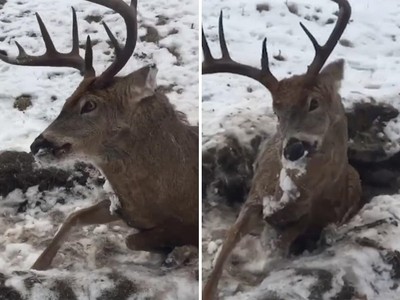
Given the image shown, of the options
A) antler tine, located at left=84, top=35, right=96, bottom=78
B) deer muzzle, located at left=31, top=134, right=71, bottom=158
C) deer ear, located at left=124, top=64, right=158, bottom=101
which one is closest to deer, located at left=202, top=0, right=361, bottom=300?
deer ear, located at left=124, top=64, right=158, bottom=101

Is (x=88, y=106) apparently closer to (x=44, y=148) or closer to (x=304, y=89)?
(x=44, y=148)

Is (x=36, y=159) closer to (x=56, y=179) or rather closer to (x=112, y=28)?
(x=56, y=179)

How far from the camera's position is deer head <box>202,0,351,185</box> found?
2074mm

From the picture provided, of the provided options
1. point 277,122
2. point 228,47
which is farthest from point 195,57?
point 277,122

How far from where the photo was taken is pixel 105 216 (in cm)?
223

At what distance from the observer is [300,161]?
2.09 metres

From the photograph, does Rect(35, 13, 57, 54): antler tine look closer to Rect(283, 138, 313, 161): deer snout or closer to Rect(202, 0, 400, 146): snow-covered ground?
Rect(202, 0, 400, 146): snow-covered ground

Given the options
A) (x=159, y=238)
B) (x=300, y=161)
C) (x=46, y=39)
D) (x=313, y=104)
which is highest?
(x=46, y=39)

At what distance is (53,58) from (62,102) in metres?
0.11

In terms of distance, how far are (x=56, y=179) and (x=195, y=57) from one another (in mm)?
460

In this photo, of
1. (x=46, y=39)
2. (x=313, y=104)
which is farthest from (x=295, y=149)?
Answer: (x=46, y=39)

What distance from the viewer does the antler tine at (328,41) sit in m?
2.08

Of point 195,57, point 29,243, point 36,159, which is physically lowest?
point 29,243

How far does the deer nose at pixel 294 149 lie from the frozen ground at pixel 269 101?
118 millimetres
